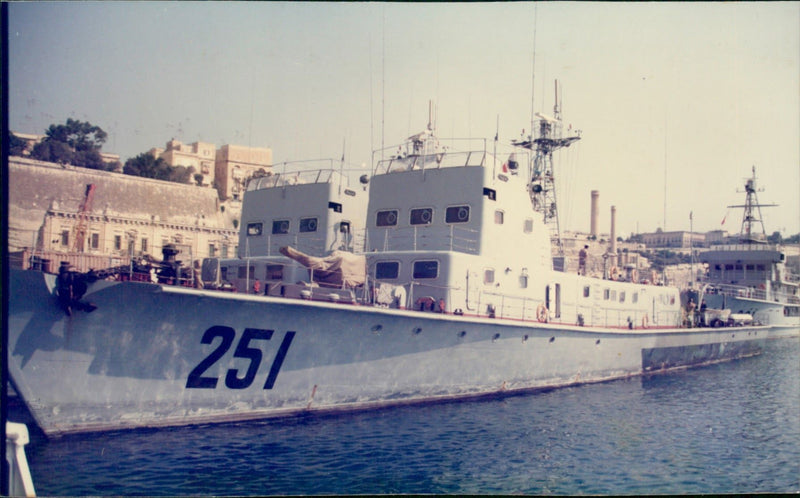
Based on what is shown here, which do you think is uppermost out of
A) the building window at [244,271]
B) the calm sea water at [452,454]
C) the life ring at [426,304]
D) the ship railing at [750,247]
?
the ship railing at [750,247]

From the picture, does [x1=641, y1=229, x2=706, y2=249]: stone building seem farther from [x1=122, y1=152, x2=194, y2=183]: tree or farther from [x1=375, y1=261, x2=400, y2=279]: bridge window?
[x1=375, y1=261, x2=400, y2=279]: bridge window

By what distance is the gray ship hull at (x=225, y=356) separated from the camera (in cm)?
1162

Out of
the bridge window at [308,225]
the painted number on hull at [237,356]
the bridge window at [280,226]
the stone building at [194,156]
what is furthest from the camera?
the stone building at [194,156]

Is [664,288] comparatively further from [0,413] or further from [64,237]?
[64,237]

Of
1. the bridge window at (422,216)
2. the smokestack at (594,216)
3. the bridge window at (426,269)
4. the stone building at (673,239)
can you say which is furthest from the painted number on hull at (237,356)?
the stone building at (673,239)

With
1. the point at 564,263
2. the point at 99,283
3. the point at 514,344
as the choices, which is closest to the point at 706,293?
the point at 564,263

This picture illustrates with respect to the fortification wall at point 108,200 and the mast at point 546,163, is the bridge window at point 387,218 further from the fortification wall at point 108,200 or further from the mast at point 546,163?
the fortification wall at point 108,200

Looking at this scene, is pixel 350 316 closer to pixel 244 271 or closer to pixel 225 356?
pixel 225 356

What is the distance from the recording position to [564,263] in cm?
2280

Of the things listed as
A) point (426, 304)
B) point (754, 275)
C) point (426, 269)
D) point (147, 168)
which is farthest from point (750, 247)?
point (147, 168)

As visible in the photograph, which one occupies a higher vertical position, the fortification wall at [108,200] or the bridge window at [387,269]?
the fortification wall at [108,200]

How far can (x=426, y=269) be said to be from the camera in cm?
1689

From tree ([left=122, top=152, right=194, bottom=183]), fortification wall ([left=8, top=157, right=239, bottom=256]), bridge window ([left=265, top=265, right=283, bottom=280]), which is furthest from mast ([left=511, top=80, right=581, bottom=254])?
tree ([left=122, top=152, right=194, bottom=183])

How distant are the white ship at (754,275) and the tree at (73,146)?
40193mm
